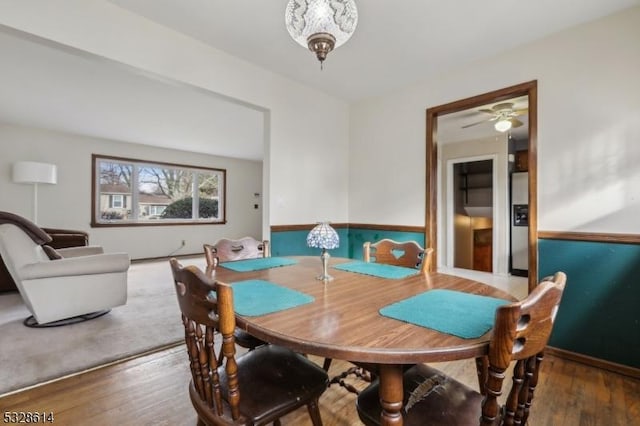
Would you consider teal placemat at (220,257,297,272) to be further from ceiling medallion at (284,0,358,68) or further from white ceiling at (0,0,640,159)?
white ceiling at (0,0,640,159)

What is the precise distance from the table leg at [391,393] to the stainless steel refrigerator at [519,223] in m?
4.86

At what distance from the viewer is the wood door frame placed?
236 cm

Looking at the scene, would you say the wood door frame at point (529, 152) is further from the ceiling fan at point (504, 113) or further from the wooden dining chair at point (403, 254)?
the wooden dining chair at point (403, 254)

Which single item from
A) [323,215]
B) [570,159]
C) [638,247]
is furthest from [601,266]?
[323,215]

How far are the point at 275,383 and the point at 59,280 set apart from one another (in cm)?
259

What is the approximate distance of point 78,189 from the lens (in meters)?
5.24

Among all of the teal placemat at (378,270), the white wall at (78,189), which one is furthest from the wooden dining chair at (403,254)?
the white wall at (78,189)

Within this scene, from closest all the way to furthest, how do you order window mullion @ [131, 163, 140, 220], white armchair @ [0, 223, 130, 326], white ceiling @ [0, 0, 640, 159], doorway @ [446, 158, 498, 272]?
white ceiling @ [0, 0, 640, 159]
white armchair @ [0, 223, 130, 326]
doorway @ [446, 158, 498, 272]
window mullion @ [131, 163, 140, 220]

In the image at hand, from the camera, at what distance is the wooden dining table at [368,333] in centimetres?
74

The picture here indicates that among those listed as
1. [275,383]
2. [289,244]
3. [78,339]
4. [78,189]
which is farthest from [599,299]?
[78,189]

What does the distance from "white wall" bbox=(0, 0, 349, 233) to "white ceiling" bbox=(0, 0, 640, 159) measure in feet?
0.31

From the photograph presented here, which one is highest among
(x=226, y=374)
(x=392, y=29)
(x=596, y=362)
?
(x=392, y=29)

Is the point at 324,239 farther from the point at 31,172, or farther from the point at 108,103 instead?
the point at 31,172

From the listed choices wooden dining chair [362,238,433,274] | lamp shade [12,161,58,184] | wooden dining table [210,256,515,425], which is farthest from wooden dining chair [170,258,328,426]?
lamp shade [12,161,58,184]
